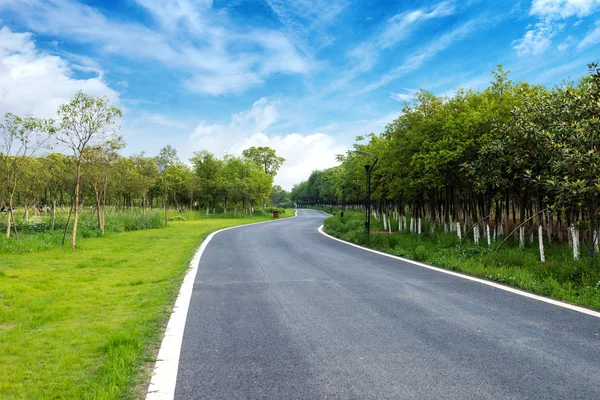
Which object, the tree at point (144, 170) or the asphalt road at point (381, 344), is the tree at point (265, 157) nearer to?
the tree at point (144, 170)

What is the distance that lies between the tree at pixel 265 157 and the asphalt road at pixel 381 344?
69.5 metres

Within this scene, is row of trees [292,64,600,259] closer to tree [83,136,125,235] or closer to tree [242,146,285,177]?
tree [83,136,125,235]

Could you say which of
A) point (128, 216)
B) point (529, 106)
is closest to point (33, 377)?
point (529, 106)

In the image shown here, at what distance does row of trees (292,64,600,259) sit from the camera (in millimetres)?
8906

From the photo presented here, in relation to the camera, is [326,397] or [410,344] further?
[410,344]

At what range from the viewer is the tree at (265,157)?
76500 millimetres

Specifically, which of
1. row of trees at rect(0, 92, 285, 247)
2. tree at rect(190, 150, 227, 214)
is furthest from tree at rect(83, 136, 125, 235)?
tree at rect(190, 150, 227, 214)

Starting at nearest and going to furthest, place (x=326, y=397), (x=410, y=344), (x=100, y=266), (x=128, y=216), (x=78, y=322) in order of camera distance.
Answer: (x=326, y=397)
(x=410, y=344)
(x=78, y=322)
(x=100, y=266)
(x=128, y=216)

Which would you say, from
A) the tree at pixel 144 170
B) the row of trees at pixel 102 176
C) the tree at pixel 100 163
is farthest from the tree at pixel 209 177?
the tree at pixel 100 163

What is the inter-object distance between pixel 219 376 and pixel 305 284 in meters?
4.67

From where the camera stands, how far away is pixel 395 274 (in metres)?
9.51

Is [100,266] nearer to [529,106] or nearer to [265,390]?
[265,390]

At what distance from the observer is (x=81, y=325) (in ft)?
17.4

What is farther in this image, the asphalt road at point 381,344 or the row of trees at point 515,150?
the row of trees at point 515,150
